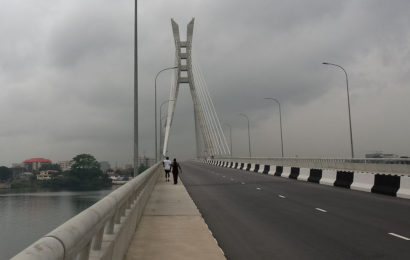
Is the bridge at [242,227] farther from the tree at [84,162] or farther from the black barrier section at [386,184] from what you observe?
the tree at [84,162]

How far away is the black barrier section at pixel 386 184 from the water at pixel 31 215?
1117 cm

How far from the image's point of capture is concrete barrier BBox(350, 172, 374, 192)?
17281 millimetres

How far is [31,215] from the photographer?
1330cm

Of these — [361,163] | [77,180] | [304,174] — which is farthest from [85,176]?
[361,163]

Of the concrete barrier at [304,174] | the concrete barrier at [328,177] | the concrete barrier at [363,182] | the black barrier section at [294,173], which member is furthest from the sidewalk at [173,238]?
the black barrier section at [294,173]

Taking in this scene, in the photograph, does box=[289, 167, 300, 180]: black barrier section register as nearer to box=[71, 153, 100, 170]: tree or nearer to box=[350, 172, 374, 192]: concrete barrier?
box=[350, 172, 374, 192]: concrete barrier

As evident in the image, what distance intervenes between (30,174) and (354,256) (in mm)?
18529

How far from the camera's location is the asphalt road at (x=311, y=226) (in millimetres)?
6918

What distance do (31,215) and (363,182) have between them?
13627 mm

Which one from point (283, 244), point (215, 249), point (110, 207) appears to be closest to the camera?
point (110, 207)

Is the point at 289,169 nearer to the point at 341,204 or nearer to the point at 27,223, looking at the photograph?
the point at 341,204

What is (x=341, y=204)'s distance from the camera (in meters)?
13.2

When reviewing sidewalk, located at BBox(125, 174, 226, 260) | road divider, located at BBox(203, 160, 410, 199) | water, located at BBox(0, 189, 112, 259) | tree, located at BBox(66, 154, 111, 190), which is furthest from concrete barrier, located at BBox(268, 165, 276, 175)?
sidewalk, located at BBox(125, 174, 226, 260)

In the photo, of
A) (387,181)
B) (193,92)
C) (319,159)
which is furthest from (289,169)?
(193,92)
